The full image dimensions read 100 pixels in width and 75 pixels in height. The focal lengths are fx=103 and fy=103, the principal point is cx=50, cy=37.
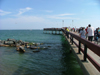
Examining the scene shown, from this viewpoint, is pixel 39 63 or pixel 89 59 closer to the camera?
pixel 89 59

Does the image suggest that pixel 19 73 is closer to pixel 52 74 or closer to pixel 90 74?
pixel 52 74

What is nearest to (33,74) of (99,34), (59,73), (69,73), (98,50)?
(59,73)

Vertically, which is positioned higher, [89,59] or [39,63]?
[89,59]

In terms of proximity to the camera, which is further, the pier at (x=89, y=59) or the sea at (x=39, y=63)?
the sea at (x=39, y=63)

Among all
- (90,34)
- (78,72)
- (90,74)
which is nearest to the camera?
(90,74)

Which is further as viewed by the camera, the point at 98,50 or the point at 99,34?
the point at 99,34

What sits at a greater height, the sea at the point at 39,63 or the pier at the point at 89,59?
the pier at the point at 89,59

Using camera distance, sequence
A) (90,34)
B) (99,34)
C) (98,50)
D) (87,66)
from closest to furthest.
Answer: (98,50) < (87,66) < (90,34) < (99,34)

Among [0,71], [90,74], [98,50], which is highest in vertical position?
[98,50]

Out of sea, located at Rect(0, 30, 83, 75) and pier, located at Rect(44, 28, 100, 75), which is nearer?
pier, located at Rect(44, 28, 100, 75)

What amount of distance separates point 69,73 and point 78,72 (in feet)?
1.74

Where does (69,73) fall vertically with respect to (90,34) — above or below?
below

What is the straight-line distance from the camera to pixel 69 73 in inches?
241

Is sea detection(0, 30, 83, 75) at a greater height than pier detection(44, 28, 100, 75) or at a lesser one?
lesser
